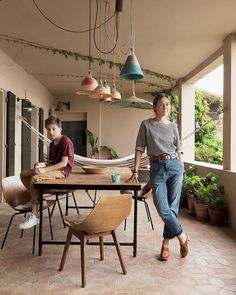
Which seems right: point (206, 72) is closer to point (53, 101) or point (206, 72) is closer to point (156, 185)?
point (156, 185)

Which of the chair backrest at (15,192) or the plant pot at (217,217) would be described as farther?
the plant pot at (217,217)

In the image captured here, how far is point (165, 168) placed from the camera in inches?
107

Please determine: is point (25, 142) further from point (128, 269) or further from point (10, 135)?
point (128, 269)

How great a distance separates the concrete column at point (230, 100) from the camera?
A: 4043mm

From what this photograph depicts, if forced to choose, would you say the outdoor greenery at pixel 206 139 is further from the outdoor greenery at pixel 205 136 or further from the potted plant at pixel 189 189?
the potted plant at pixel 189 189

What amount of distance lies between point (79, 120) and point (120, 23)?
19.1 feet

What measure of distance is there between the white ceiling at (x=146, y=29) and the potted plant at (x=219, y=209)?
2.11 m

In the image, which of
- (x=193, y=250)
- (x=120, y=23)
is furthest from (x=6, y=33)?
(x=193, y=250)

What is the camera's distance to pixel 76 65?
19.6 feet

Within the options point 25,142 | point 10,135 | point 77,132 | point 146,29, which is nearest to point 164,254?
point 146,29

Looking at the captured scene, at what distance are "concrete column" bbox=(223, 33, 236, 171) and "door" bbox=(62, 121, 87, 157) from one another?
230 inches

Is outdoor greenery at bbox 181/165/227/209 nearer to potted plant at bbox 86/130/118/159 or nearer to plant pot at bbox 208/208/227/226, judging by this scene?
plant pot at bbox 208/208/227/226

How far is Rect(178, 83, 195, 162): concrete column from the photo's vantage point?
6484 millimetres

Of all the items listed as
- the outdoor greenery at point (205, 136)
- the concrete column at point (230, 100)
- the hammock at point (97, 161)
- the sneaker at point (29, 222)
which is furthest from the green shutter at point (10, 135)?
the outdoor greenery at point (205, 136)
